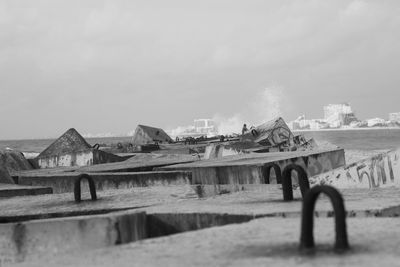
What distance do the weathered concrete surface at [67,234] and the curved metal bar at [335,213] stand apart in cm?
110

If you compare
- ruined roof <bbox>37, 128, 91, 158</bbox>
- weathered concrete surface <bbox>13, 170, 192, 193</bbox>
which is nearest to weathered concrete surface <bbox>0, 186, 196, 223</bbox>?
weathered concrete surface <bbox>13, 170, 192, 193</bbox>

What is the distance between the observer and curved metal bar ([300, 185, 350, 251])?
6.15 feet

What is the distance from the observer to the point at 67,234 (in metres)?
2.84

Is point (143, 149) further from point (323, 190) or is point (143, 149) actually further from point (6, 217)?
point (323, 190)

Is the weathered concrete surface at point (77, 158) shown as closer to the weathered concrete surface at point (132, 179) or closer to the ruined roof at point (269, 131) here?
the weathered concrete surface at point (132, 179)

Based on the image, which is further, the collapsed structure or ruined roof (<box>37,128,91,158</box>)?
ruined roof (<box>37,128,91,158</box>)

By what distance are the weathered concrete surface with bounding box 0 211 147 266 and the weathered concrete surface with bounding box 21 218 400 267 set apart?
0.57 m

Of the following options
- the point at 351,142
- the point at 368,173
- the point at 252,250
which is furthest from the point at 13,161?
the point at 351,142

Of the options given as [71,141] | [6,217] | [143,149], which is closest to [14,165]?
[71,141]

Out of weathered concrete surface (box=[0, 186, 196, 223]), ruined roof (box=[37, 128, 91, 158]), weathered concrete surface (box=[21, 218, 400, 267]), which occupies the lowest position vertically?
weathered concrete surface (box=[21, 218, 400, 267])

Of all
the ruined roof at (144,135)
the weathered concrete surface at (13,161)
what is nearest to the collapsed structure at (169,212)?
the weathered concrete surface at (13,161)

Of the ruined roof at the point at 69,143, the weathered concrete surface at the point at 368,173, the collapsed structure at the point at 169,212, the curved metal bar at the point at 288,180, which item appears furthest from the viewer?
the ruined roof at the point at 69,143

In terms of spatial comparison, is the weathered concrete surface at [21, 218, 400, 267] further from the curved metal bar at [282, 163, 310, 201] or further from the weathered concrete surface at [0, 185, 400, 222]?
the curved metal bar at [282, 163, 310, 201]

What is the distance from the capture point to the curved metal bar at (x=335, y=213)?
1873 mm
